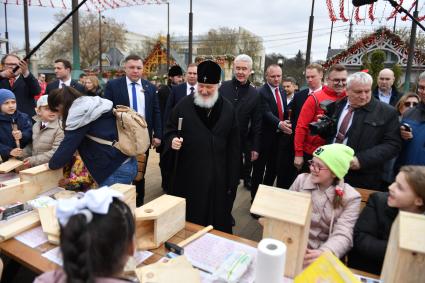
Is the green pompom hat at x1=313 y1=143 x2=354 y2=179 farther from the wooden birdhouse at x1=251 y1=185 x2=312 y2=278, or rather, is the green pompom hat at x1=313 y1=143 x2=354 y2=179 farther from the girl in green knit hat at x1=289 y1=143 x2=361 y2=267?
the wooden birdhouse at x1=251 y1=185 x2=312 y2=278

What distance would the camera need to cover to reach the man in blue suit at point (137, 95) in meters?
4.08

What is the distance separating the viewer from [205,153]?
9.49ft

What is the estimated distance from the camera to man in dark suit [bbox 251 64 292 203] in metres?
4.30

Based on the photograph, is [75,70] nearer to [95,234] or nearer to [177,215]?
[177,215]

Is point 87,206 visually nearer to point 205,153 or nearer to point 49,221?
point 49,221

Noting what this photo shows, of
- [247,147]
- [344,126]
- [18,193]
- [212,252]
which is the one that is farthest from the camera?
[247,147]

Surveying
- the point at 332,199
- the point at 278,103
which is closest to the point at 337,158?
the point at 332,199

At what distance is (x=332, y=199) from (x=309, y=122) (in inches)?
57.5

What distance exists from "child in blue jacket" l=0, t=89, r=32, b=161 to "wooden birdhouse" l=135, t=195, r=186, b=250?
6.54ft

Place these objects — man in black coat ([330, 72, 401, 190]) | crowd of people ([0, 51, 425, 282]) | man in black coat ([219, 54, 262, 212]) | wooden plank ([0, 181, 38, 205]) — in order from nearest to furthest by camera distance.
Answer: crowd of people ([0, 51, 425, 282]) < wooden plank ([0, 181, 38, 205]) < man in black coat ([330, 72, 401, 190]) < man in black coat ([219, 54, 262, 212])

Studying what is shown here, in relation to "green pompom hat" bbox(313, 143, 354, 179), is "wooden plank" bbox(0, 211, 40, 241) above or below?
below

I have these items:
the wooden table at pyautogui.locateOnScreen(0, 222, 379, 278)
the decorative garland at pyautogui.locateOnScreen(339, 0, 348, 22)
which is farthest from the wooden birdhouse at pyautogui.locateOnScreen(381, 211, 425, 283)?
the decorative garland at pyautogui.locateOnScreen(339, 0, 348, 22)

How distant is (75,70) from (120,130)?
17.6 ft

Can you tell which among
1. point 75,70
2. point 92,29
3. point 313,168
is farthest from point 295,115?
point 92,29
